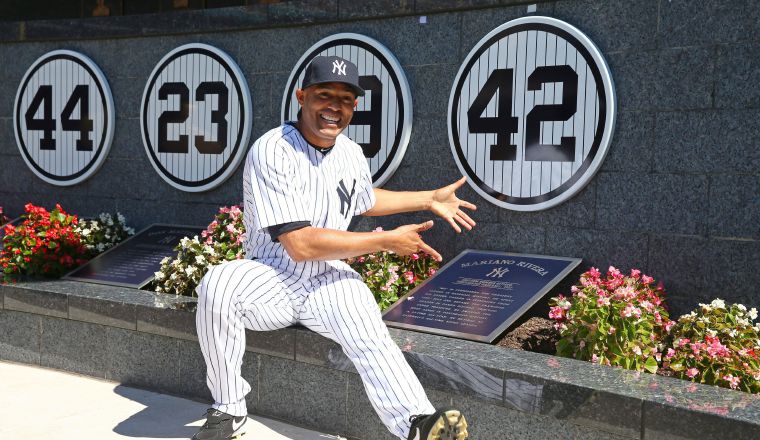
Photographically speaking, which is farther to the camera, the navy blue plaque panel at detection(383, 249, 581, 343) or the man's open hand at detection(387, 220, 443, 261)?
the navy blue plaque panel at detection(383, 249, 581, 343)

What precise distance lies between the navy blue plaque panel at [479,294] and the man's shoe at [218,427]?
1248 mm

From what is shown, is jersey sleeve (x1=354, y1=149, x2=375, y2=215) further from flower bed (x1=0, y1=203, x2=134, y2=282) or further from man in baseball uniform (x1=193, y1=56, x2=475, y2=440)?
flower bed (x1=0, y1=203, x2=134, y2=282)

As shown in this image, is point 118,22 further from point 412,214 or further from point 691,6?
point 691,6

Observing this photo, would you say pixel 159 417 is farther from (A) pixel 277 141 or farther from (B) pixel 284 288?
(A) pixel 277 141

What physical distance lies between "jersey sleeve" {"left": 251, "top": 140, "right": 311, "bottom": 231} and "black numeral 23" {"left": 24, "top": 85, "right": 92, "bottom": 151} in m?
4.37

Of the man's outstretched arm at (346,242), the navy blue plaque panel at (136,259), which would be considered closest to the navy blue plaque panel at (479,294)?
the man's outstretched arm at (346,242)

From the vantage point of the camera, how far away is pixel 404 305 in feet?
18.4

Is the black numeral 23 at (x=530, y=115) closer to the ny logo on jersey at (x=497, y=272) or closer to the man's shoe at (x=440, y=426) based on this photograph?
the ny logo on jersey at (x=497, y=272)

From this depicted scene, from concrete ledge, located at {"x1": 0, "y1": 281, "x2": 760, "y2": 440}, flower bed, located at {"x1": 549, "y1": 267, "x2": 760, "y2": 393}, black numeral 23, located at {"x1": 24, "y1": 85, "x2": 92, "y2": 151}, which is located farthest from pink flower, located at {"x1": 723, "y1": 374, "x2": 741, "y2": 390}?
black numeral 23, located at {"x1": 24, "y1": 85, "x2": 92, "y2": 151}

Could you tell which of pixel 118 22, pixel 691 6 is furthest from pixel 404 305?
pixel 118 22

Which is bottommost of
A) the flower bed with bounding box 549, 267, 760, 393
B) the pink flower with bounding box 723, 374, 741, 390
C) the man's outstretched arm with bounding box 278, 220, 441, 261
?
the pink flower with bounding box 723, 374, 741, 390

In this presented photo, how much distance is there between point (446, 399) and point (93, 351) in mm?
2658

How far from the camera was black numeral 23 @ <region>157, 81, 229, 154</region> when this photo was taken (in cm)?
752

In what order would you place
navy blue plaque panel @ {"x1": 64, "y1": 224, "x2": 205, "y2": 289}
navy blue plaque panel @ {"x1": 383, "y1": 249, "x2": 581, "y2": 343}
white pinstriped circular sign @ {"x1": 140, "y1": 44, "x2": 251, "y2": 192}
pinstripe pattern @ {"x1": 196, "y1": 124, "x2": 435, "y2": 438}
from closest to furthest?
1. pinstripe pattern @ {"x1": 196, "y1": 124, "x2": 435, "y2": 438}
2. navy blue plaque panel @ {"x1": 383, "y1": 249, "x2": 581, "y2": 343}
3. navy blue plaque panel @ {"x1": 64, "y1": 224, "x2": 205, "y2": 289}
4. white pinstriped circular sign @ {"x1": 140, "y1": 44, "x2": 251, "y2": 192}
